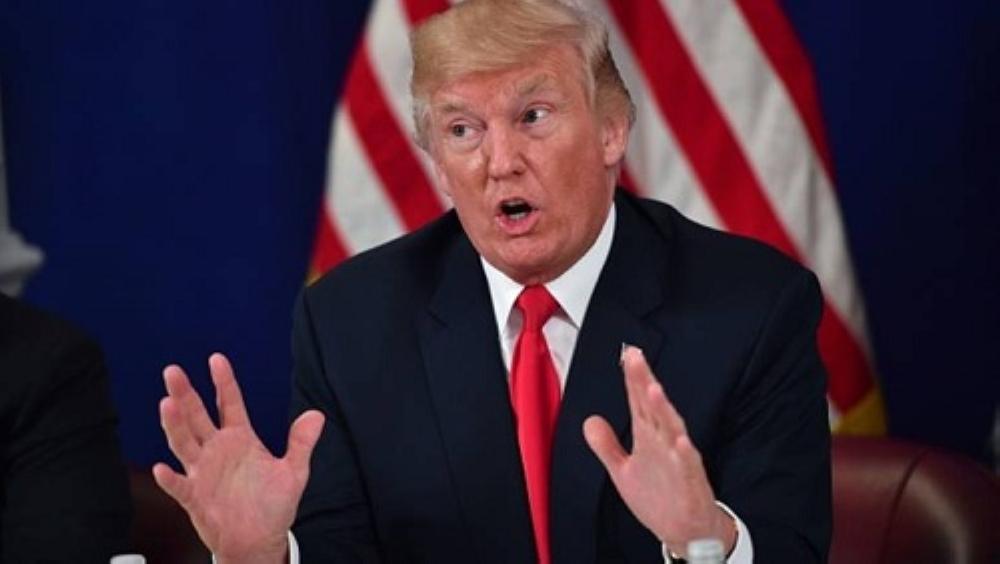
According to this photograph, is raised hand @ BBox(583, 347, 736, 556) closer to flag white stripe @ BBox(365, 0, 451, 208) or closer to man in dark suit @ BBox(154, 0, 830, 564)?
man in dark suit @ BBox(154, 0, 830, 564)

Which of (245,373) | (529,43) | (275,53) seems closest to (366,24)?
(275,53)

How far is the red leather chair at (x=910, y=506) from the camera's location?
3.45 meters

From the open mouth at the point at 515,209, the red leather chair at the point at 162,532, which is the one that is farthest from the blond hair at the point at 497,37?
the red leather chair at the point at 162,532

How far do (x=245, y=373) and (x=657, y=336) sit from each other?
1.87 m

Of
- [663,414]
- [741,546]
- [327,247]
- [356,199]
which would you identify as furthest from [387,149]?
[663,414]

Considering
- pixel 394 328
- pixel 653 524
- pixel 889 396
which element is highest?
pixel 394 328

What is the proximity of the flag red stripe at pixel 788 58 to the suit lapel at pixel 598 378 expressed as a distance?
1062mm

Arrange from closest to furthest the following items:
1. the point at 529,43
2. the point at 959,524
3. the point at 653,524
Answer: the point at 653,524, the point at 529,43, the point at 959,524

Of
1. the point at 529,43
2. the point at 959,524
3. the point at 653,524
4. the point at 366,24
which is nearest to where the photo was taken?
the point at 653,524

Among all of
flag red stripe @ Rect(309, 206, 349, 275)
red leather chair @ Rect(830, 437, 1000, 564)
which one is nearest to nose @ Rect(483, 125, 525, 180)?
red leather chair @ Rect(830, 437, 1000, 564)

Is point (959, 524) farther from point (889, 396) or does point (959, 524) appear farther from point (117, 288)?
point (117, 288)

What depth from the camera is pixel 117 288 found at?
5.11 m

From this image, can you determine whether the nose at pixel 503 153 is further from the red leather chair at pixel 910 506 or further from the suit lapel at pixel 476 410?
the red leather chair at pixel 910 506

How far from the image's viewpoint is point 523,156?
10.8ft
